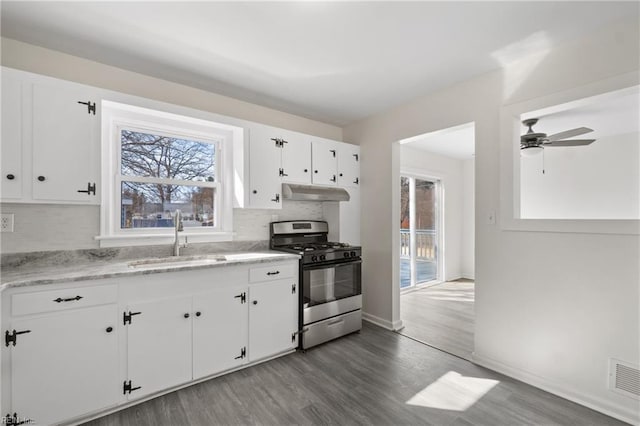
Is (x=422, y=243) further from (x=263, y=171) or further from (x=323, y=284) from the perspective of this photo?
(x=263, y=171)

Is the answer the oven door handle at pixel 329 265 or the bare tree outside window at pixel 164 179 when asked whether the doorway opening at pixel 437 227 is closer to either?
the oven door handle at pixel 329 265

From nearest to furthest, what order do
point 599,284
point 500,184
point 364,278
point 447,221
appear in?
1. point 599,284
2. point 500,184
3. point 364,278
4. point 447,221

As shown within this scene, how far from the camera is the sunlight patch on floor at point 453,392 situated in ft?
6.73

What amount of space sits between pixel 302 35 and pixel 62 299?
7.71ft

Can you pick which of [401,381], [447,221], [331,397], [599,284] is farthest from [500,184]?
[447,221]

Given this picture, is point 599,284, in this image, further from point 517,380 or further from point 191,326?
point 191,326

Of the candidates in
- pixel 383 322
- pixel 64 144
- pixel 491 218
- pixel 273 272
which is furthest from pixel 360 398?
pixel 64 144

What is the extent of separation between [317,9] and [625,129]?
4857 millimetres

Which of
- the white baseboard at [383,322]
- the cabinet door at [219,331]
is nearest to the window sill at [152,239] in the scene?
the cabinet door at [219,331]

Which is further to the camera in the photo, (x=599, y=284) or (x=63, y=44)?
(x=63, y=44)

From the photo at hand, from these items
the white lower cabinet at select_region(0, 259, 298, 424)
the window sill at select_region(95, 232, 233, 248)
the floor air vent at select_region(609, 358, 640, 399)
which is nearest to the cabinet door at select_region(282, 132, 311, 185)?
the window sill at select_region(95, 232, 233, 248)

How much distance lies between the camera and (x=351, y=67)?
2.54 metres

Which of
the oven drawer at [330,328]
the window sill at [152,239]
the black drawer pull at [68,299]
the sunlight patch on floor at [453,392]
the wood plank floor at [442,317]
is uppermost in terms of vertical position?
the window sill at [152,239]

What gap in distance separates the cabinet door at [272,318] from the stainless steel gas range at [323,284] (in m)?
0.12
